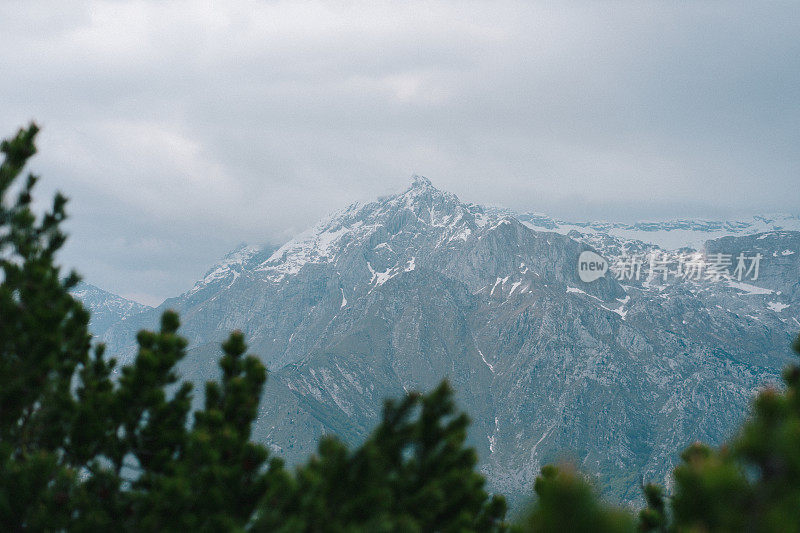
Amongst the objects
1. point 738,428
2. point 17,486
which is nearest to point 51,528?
point 17,486

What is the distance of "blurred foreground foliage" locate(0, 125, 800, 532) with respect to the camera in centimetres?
1148

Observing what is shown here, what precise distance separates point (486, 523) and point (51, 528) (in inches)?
500

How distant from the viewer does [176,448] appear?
1691 centimetres

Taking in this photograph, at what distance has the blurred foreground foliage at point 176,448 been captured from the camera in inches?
452

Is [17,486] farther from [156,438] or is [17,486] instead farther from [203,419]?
[203,419]

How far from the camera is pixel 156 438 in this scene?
54.6ft

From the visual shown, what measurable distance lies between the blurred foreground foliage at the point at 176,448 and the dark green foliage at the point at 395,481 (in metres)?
0.03

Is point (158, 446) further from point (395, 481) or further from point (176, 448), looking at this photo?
point (395, 481)

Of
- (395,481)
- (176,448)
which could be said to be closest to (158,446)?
(176,448)

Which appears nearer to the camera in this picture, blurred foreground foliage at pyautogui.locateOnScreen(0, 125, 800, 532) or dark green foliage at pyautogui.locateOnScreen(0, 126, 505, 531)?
blurred foreground foliage at pyautogui.locateOnScreen(0, 125, 800, 532)

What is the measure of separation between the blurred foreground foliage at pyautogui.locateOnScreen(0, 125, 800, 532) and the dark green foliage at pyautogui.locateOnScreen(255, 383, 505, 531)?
0.11 feet

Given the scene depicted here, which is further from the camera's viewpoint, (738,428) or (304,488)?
(304,488)

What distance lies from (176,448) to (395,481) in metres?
7.84

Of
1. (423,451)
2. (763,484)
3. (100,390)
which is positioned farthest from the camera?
(100,390)
